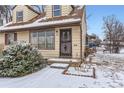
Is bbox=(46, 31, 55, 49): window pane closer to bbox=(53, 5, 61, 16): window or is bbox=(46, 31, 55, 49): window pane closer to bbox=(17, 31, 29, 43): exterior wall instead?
bbox=(53, 5, 61, 16): window

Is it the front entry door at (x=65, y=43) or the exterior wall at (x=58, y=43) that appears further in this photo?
the front entry door at (x=65, y=43)

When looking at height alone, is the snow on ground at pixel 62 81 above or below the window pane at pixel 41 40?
below

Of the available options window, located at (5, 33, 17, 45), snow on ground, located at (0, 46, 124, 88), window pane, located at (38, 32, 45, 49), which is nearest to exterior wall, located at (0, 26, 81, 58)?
window pane, located at (38, 32, 45, 49)

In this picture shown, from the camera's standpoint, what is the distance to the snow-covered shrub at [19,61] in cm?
635

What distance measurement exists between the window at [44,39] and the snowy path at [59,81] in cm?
292

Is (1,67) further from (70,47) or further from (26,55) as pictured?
(70,47)

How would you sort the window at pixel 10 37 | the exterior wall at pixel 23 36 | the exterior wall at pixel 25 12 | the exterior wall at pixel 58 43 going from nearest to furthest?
the exterior wall at pixel 58 43 < the exterior wall at pixel 23 36 < the window at pixel 10 37 < the exterior wall at pixel 25 12

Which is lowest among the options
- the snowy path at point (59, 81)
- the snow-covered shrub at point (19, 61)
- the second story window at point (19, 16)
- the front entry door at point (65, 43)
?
the snowy path at point (59, 81)

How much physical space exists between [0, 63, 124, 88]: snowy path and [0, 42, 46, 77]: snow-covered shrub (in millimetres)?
390

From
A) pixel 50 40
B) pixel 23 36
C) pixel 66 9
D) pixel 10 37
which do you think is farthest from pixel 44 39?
pixel 10 37

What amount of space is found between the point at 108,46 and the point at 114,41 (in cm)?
103

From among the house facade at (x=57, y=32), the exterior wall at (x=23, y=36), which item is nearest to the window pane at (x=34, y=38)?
the house facade at (x=57, y=32)

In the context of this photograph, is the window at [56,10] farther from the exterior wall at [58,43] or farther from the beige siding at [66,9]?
the exterior wall at [58,43]

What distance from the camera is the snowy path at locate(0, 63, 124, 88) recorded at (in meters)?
4.96
